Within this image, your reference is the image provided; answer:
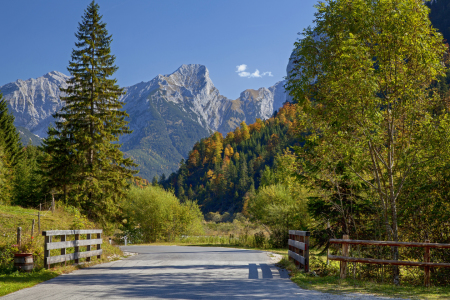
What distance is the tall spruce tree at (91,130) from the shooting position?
2623 centimetres

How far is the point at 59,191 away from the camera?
2820 centimetres

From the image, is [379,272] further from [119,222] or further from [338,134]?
[119,222]

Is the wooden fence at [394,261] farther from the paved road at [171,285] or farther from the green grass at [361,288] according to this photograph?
the paved road at [171,285]

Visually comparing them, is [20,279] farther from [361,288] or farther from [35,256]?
[361,288]

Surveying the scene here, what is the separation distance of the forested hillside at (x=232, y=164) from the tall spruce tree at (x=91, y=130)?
9027cm

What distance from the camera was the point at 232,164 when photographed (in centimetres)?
13875

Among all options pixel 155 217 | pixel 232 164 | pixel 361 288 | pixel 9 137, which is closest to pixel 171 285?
pixel 361 288

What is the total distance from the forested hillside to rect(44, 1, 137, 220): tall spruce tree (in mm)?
90273

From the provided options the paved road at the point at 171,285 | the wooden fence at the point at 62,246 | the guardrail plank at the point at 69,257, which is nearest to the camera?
the paved road at the point at 171,285

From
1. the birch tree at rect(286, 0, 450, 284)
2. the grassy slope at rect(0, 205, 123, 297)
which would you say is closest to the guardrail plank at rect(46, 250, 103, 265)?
the grassy slope at rect(0, 205, 123, 297)

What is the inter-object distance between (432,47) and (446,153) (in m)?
3.18

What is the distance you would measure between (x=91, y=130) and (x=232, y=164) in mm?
112719

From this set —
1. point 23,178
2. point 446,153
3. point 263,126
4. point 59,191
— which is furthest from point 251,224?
point 263,126

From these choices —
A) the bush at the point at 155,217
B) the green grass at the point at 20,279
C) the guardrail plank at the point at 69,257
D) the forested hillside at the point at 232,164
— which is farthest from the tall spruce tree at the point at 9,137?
the forested hillside at the point at 232,164
